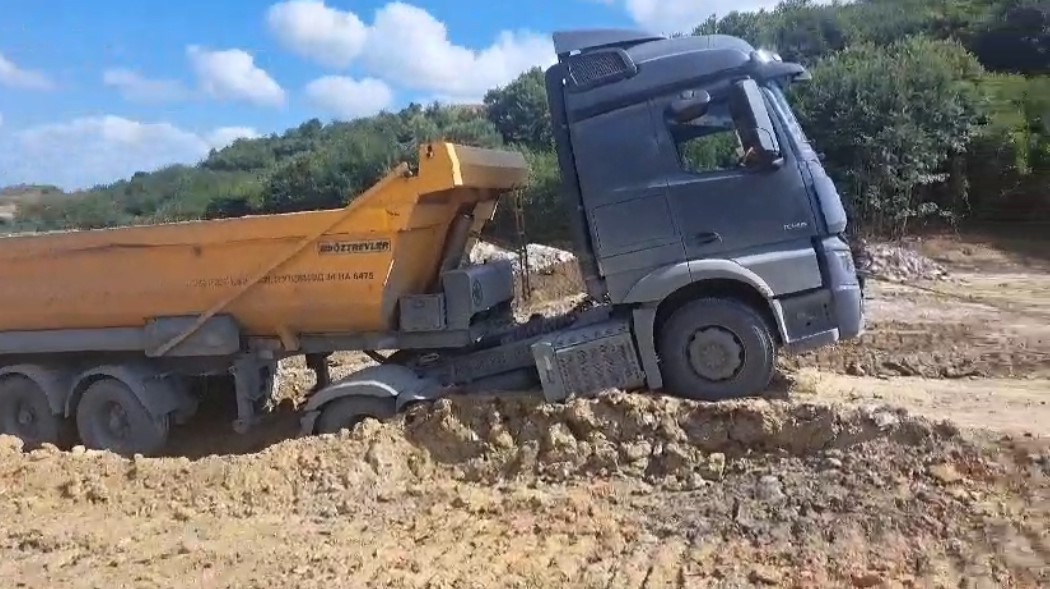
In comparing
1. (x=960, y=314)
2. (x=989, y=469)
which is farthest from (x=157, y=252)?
(x=960, y=314)

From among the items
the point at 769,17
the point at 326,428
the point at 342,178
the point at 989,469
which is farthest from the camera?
the point at 769,17

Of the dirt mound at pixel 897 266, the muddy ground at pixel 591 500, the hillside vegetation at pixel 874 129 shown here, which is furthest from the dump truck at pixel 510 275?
the dirt mound at pixel 897 266

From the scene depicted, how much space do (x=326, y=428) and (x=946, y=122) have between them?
15.2 metres

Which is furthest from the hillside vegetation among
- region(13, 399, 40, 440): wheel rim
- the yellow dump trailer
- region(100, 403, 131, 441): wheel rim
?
region(13, 399, 40, 440): wheel rim

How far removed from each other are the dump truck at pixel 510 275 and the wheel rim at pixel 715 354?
0.02 meters

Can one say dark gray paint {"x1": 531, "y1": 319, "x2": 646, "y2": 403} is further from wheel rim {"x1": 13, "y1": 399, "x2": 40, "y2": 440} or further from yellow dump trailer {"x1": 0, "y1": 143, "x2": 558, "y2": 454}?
wheel rim {"x1": 13, "y1": 399, "x2": 40, "y2": 440}

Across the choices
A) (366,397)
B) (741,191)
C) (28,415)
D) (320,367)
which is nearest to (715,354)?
(741,191)

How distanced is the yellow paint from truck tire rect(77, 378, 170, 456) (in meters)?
0.60

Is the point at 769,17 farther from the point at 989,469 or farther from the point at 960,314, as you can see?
the point at 989,469

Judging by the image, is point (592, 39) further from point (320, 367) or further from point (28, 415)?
point (28, 415)

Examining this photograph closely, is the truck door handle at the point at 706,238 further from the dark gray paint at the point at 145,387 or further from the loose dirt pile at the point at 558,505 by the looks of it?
the dark gray paint at the point at 145,387

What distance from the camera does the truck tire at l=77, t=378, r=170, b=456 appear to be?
318 inches

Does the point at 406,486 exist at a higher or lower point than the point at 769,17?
lower

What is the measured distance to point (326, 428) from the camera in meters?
7.38
